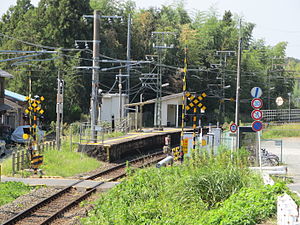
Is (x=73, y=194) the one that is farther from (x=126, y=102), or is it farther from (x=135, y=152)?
(x=126, y=102)

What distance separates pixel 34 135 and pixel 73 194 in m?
6.25

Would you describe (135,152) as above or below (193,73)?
below

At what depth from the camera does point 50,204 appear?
43.0 ft

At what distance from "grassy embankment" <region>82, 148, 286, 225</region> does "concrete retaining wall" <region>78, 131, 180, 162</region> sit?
987cm

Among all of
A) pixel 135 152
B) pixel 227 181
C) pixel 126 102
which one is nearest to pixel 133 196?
pixel 227 181

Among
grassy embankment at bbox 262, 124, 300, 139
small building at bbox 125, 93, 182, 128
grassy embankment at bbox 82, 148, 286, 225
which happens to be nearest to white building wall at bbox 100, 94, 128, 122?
small building at bbox 125, 93, 182, 128

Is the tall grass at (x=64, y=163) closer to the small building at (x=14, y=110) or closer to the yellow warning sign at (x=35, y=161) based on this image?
the yellow warning sign at (x=35, y=161)

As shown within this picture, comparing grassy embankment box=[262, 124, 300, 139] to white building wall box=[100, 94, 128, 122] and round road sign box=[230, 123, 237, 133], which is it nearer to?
white building wall box=[100, 94, 128, 122]

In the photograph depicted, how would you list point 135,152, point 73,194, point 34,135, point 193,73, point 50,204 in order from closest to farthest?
point 50,204
point 73,194
point 34,135
point 135,152
point 193,73

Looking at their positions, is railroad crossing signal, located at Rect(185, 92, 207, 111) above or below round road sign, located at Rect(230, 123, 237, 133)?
above

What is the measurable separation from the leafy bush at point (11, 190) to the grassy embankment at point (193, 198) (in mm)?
3324

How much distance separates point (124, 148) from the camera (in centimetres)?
2545

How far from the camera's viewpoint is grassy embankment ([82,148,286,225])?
833cm

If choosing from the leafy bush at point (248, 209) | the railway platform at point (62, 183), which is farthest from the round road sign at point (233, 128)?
the leafy bush at point (248, 209)
